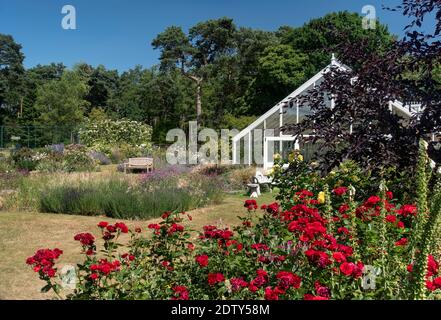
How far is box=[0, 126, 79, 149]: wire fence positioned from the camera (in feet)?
108

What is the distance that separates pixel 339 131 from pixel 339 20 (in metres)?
30.2

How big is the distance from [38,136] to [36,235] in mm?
29155

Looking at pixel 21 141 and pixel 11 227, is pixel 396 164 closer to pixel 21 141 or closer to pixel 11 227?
pixel 11 227

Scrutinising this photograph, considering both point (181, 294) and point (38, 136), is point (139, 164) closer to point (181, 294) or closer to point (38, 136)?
point (181, 294)

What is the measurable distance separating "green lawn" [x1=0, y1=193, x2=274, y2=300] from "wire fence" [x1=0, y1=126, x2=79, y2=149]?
2483 cm

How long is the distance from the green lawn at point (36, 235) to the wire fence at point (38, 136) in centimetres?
2483

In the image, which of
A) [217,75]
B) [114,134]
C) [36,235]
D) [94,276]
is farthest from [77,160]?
[217,75]

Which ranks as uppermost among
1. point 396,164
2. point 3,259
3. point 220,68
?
point 220,68

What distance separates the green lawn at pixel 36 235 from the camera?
490 centimetres

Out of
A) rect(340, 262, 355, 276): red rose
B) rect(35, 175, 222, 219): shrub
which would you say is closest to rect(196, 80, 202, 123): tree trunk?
rect(35, 175, 222, 219): shrub
